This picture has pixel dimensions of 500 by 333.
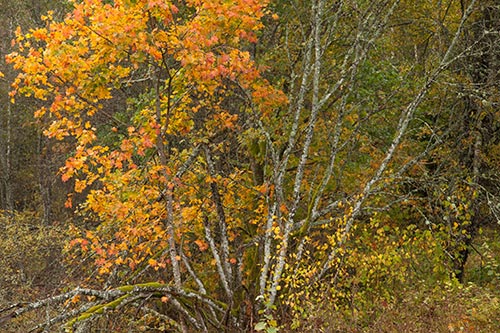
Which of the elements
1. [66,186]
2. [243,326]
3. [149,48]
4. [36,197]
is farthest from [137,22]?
[36,197]

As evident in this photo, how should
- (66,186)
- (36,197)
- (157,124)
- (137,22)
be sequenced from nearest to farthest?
1. (137,22)
2. (157,124)
3. (66,186)
4. (36,197)

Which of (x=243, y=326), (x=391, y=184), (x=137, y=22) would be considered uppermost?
(x=137, y=22)

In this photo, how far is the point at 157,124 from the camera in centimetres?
679

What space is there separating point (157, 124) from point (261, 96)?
1.67 meters

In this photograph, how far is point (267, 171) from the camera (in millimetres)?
8891

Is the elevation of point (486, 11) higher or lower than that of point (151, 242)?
higher

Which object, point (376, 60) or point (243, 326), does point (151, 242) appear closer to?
point (243, 326)

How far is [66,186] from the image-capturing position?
19969 millimetres

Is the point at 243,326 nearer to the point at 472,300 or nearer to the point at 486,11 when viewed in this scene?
the point at 472,300

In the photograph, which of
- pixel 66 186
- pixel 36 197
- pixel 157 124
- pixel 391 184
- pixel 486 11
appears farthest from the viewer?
pixel 36 197

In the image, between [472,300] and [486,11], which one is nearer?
[472,300]

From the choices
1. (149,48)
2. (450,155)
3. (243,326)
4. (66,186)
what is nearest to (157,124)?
(149,48)

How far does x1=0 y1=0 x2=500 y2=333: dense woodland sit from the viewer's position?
6477mm

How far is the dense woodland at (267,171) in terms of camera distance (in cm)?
648
